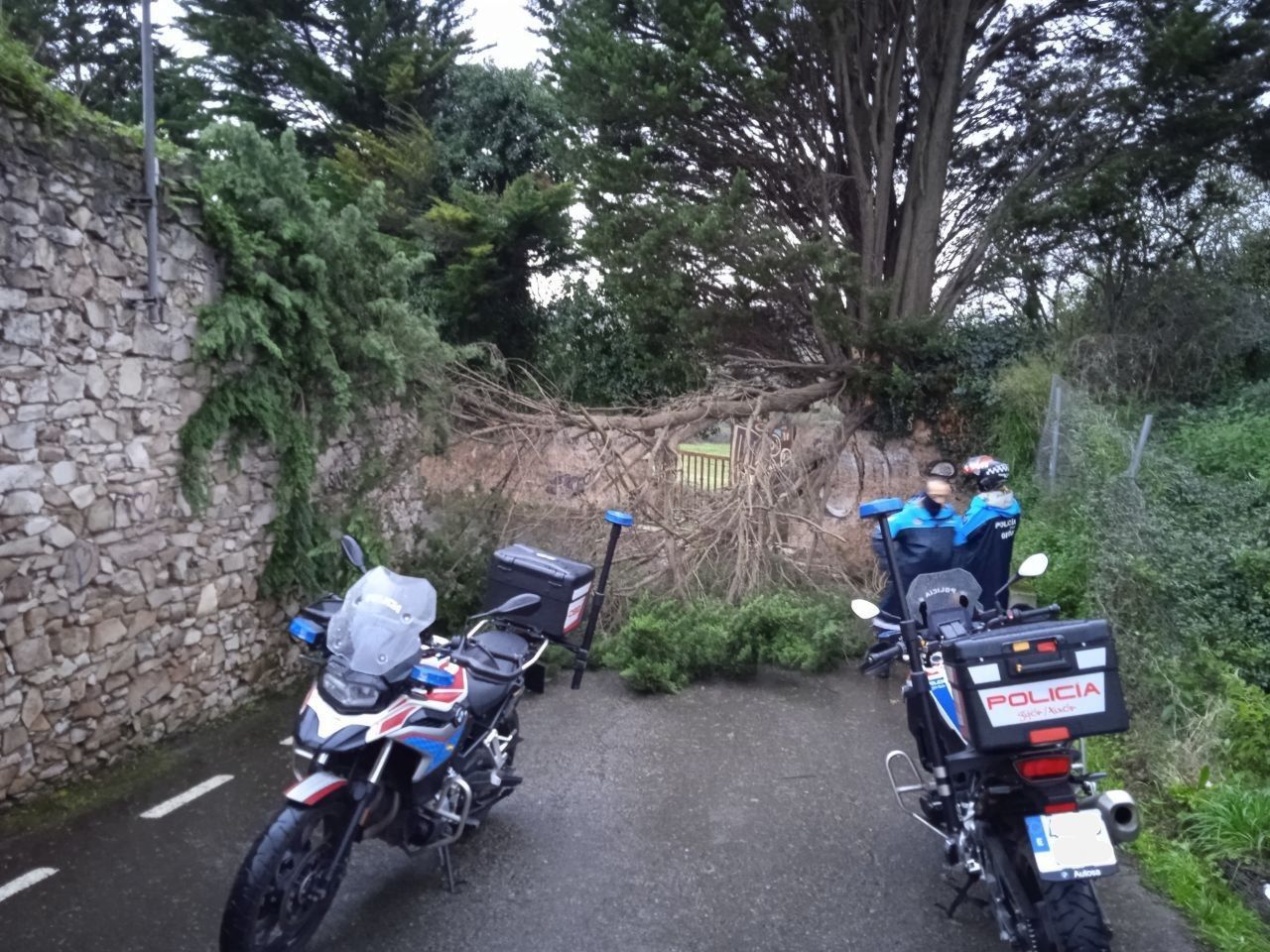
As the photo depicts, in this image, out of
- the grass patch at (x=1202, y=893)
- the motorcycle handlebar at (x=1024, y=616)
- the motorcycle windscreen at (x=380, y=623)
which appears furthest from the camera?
the motorcycle handlebar at (x=1024, y=616)

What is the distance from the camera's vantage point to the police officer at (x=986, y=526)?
541cm

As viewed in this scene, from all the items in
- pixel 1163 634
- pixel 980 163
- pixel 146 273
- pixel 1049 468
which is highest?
pixel 980 163

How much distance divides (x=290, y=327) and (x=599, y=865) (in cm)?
396

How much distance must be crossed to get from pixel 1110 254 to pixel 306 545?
10293 mm

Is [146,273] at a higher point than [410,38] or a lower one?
lower

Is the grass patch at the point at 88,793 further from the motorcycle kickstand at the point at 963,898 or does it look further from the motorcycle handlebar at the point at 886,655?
the motorcycle kickstand at the point at 963,898

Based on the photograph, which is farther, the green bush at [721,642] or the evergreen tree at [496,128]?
the evergreen tree at [496,128]

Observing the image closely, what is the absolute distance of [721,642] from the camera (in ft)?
24.3

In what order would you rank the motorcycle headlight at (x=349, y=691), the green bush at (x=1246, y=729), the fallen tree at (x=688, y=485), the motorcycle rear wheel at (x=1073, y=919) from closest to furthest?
the motorcycle rear wheel at (x=1073, y=919)
the motorcycle headlight at (x=349, y=691)
the green bush at (x=1246, y=729)
the fallen tree at (x=688, y=485)

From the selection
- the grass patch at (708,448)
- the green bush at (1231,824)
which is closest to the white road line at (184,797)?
the green bush at (1231,824)

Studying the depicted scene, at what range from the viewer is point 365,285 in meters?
7.07

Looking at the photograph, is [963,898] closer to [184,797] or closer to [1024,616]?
[1024,616]

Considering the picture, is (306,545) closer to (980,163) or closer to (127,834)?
(127,834)

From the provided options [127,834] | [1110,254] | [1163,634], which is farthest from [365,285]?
[1110,254]
